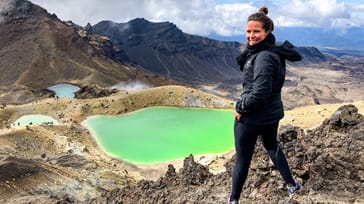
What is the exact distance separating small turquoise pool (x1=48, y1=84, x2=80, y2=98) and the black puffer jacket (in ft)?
296

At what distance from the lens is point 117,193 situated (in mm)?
13266

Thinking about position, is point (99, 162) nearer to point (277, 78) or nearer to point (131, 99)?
point (131, 99)

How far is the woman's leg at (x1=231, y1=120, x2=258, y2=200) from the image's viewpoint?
8.24 m

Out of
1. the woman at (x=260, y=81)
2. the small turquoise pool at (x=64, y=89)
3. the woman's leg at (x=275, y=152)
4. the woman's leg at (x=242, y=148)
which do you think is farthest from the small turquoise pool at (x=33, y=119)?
the woman at (x=260, y=81)

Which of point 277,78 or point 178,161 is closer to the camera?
point 277,78

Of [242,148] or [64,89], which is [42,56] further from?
[242,148]

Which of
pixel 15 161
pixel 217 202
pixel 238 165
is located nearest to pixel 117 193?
pixel 217 202

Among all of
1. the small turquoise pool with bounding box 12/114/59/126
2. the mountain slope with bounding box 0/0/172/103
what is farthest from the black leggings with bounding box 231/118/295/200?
the mountain slope with bounding box 0/0/172/103

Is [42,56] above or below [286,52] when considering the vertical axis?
above

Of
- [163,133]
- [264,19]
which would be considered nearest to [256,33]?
[264,19]

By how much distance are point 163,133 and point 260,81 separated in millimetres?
39529

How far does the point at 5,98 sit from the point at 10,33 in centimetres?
5199

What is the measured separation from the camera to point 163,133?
4688cm

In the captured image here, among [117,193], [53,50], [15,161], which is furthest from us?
[53,50]
